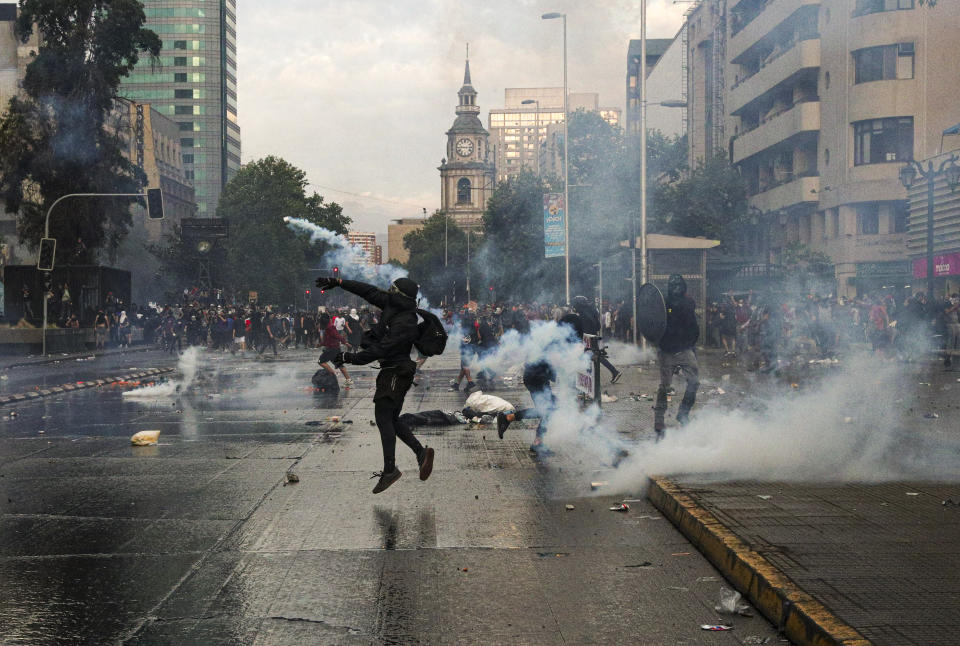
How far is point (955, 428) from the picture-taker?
1167 centimetres

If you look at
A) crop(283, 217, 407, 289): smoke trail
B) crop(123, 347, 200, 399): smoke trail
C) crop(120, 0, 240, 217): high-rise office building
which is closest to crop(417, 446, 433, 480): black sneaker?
crop(123, 347, 200, 399): smoke trail

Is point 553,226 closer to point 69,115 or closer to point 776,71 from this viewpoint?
point 776,71

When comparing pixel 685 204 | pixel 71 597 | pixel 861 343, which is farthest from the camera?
pixel 685 204

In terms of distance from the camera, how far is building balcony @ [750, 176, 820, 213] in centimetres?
4497

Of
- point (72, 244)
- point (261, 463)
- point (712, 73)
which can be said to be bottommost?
point (261, 463)

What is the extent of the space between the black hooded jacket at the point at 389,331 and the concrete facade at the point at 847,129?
2436 centimetres

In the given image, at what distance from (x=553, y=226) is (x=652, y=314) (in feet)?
91.8

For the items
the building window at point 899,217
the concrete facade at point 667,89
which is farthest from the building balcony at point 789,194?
the concrete facade at point 667,89

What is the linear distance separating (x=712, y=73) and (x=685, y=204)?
21317 mm

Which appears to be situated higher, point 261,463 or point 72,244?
point 72,244

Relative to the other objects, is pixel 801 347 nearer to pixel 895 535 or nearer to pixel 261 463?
pixel 261 463

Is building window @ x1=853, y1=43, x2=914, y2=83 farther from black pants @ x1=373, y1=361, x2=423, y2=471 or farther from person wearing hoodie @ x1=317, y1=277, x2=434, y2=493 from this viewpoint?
black pants @ x1=373, y1=361, x2=423, y2=471

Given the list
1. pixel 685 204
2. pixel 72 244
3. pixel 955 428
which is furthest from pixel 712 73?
pixel 955 428

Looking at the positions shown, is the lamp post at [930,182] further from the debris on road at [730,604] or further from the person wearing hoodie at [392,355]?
the debris on road at [730,604]
